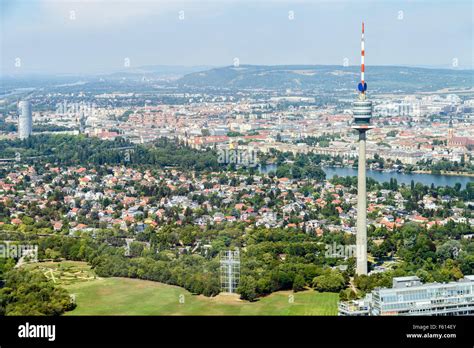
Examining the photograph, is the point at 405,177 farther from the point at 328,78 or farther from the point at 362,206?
the point at 328,78

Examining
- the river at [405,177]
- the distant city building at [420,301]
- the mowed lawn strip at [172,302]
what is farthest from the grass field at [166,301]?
the river at [405,177]

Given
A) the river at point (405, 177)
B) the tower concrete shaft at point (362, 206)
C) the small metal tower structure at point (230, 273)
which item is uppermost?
the tower concrete shaft at point (362, 206)

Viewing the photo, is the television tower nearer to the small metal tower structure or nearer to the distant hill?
the small metal tower structure

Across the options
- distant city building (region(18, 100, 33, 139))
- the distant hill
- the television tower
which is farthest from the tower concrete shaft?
the distant hill

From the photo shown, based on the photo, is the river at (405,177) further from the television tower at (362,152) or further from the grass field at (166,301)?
the grass field at (166,301)

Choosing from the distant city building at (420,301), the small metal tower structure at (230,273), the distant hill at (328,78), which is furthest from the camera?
the distant hill at (328,78)

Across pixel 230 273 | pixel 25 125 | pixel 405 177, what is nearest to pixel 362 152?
pixel 230 273

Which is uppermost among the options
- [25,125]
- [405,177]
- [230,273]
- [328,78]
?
[328,78]

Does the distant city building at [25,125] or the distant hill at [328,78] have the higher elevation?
the distant hill at [328,78]
